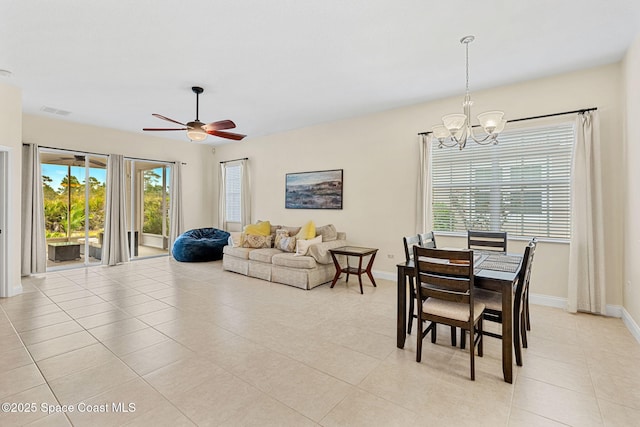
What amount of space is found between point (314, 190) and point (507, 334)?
14.9 ft

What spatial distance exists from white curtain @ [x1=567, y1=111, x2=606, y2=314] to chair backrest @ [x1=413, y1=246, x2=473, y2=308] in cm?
235

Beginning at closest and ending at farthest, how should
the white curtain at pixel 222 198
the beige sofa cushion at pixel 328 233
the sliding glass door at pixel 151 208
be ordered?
the beige sofa cushion at pixel 328 233, the sliding glass door at pixel 151 208, the white curtain at pixel 222 198

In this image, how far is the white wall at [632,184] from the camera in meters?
3.05

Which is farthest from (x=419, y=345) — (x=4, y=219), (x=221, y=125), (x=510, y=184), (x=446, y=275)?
(x=4, y=219)

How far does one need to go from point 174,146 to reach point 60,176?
245 cm

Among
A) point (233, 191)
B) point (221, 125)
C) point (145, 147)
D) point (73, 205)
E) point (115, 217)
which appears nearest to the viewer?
point (221, 125)

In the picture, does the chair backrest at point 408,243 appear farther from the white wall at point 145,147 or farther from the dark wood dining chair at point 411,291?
the white wall at point 145,147

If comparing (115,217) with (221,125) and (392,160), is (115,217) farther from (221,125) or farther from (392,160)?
(392,160)

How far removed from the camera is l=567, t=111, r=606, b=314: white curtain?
3.58 meters

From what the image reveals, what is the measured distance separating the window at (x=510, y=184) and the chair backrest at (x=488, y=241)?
2.56 feet

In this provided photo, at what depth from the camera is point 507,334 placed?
2.29 metres

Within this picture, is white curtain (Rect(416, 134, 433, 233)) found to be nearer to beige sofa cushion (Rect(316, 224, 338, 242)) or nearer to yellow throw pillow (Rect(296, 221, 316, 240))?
beige sofa cushion (Rect(316, 224, 338, 242))

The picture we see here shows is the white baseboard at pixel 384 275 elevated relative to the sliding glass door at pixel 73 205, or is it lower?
lower

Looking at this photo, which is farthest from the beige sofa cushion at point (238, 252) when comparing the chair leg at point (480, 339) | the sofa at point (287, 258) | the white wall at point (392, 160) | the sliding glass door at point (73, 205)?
the chair leg at point (480, 339)
